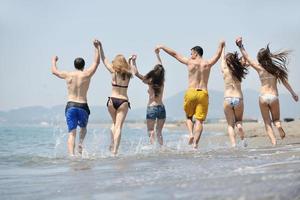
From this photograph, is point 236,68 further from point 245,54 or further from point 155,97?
point 155,97

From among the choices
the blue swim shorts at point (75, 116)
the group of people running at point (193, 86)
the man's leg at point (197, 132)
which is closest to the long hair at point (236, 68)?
the group of people running at point (193, 86)

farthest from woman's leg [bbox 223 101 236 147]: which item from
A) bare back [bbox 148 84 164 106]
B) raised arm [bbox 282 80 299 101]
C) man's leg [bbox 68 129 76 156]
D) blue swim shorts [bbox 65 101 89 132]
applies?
man's leg [bbox 68 129 76 156]

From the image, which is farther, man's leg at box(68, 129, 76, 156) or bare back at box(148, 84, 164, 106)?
bare back at box(148, 84, 164, 106)

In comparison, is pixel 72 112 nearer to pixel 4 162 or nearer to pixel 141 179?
pixel 4 162

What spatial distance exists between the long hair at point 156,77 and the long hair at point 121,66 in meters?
1.07

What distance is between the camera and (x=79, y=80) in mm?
9758

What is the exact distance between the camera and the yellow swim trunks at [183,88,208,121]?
10.4m

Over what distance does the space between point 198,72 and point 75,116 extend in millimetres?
→ 2649

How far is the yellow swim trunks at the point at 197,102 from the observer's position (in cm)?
1037

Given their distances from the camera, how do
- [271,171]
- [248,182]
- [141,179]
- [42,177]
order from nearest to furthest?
[248,182] < [271,171] < [141,179] < [42,177]

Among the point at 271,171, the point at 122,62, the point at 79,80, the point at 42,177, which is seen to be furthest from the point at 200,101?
the point at 271,171

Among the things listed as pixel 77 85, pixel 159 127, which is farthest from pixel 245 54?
pixel 77 85

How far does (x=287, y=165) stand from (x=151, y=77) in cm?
593

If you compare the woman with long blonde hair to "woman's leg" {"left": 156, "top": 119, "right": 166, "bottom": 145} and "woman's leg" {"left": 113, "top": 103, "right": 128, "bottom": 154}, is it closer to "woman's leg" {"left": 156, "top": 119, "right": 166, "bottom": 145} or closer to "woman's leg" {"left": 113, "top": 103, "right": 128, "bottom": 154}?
"woman's leg" {"left": 113, "top": 103, "right": 128, "bottom": 154}
